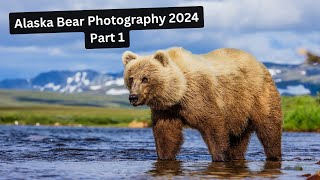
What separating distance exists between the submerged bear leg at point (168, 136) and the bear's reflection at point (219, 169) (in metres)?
0.35

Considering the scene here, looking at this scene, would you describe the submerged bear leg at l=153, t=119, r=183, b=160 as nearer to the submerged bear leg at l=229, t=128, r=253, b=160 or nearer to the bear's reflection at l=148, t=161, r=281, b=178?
the bear's reflection at l=148, t=161, r=281, b=178

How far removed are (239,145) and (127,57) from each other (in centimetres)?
334

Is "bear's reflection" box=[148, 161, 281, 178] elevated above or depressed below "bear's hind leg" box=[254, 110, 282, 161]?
below

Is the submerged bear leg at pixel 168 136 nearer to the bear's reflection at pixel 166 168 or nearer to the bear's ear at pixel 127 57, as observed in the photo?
the bear's reflection at pixel 166 168

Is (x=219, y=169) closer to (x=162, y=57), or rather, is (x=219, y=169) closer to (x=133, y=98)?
(x=133, y=98)

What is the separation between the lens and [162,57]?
12422 mm

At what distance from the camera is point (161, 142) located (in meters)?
13.3

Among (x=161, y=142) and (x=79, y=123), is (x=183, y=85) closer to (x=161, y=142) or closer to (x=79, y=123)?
(x=161, y=142)

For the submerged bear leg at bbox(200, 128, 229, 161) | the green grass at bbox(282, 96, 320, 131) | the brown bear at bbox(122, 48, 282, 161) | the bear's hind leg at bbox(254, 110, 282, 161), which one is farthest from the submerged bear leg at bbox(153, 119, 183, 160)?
the green grass at bbox(282, 96, 320, 131)

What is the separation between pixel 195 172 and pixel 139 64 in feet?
7.43

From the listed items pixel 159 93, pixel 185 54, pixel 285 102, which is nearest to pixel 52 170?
pixel 159 93

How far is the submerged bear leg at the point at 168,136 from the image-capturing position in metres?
13.1

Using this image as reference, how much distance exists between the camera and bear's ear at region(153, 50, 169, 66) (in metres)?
12.4

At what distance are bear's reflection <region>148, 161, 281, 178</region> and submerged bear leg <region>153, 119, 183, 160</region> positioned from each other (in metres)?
0.35
